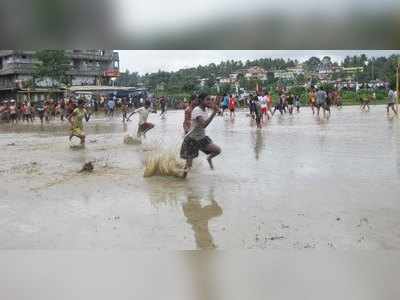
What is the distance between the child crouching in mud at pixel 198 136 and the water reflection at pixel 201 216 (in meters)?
1.40

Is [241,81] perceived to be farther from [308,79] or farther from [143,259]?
[143,259]

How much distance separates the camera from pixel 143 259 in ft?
14.6

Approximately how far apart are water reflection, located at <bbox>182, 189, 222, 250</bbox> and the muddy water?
0.01 m

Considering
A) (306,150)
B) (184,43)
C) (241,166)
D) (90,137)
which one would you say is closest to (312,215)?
(241,166)

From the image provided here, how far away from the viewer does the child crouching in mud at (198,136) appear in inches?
340

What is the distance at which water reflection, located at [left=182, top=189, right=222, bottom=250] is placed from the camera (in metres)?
5.13

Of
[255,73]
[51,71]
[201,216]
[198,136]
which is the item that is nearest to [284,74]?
[255,73]

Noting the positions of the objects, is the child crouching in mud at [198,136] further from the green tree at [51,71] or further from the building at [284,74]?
the building at [284,74]

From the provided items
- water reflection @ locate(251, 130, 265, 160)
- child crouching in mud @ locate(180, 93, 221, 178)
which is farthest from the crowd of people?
water reflection @ locate(251, 130, 265, 160)

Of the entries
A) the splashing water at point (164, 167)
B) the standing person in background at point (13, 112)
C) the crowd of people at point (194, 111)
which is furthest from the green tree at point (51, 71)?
the splashing water at point (164, 167)

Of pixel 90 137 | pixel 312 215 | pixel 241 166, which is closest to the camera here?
pixel 312 215

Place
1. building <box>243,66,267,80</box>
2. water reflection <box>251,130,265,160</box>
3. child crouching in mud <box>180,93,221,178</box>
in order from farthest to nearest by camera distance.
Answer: building <box>243,66,267,80</box> < water reflection <box>251,130,265,160</box> < child crouching in mud <box>180,93,221,178</box>

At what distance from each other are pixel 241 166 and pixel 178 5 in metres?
8.88

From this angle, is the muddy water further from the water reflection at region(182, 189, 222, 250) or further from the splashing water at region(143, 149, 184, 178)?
the splashing water at region(143, 149, 184, 178)
